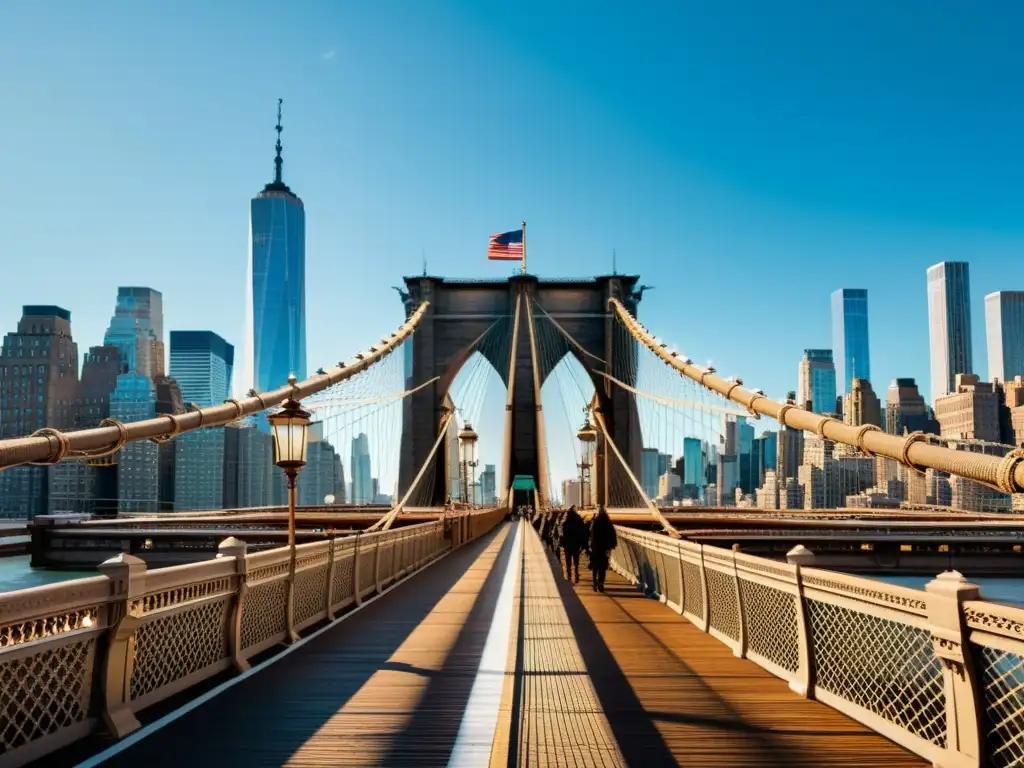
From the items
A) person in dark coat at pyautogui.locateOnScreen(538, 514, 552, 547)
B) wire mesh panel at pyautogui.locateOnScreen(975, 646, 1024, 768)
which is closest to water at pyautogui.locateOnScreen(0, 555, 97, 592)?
person in dark coat at pyautogui.locateOnScreen(538, 514, 552, 547)

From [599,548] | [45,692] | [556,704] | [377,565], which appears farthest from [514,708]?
[599,548]

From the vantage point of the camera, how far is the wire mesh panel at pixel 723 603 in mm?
9942

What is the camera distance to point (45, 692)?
5.58 m

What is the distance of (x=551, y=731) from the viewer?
6.19m

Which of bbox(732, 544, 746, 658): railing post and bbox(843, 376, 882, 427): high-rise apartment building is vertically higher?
bbox(843, 376, 882, 427): high-rise apartment building

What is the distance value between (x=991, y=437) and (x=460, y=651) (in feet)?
413

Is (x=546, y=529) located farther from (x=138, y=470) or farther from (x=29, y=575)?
(x=138, y=470)

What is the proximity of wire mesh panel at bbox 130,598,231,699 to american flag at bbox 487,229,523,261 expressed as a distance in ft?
172

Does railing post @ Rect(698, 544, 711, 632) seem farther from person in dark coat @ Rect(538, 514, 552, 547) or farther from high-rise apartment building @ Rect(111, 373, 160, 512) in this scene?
high-rise apartment building @ Rect(111, 373, 160, 512)

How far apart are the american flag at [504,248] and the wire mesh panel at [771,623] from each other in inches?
2017

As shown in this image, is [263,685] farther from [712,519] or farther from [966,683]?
[712,519]

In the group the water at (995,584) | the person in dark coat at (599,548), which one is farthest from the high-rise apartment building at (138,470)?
the person in dark coat at (599,548)

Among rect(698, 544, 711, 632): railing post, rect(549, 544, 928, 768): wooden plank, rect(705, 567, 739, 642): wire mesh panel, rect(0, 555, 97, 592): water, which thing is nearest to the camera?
rect(549, 544, 928, 768): wooden plank

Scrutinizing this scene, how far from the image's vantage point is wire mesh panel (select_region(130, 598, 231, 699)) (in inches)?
262
